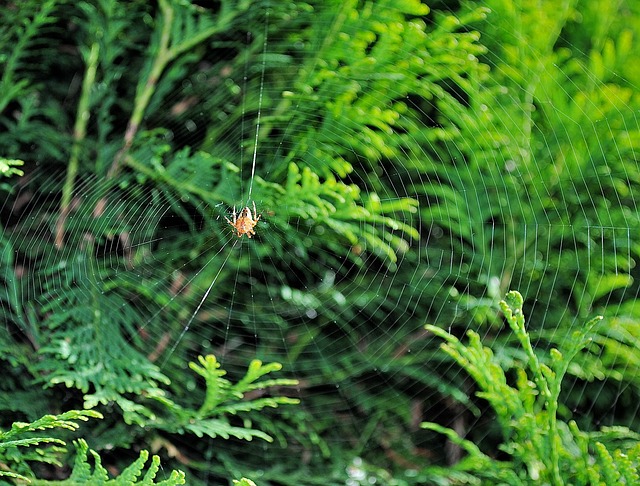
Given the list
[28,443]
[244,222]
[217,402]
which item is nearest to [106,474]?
[28,443]

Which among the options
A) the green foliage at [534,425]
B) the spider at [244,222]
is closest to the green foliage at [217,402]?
the green foliage at [534,425]

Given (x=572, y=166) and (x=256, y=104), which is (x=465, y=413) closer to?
(x=572, y=166)

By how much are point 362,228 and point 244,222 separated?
308 millimetres

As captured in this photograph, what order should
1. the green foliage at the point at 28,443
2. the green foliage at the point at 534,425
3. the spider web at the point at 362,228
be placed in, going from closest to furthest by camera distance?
the green foliage at the point at 28,443
the green foliage at the point at 534,425
the spider web at the point at 362,228

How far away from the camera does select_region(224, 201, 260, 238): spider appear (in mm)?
1634

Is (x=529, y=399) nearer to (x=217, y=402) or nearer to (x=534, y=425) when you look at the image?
(x=534, y=425)

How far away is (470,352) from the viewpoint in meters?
1.21

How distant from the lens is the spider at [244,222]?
1.63 m

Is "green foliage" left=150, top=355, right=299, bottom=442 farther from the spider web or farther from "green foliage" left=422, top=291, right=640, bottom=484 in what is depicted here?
"green foliage" left=422, top=291, right=640, bottom=484

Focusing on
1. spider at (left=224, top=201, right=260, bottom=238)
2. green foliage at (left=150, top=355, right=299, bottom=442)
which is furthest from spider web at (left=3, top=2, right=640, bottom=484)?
green foliage at (left=150, top=355, right=299, bottom=442)

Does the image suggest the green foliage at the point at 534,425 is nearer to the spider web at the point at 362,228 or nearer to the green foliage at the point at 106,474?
the spider web at the point at 362,228

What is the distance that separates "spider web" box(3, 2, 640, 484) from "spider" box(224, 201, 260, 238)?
0.03 meters

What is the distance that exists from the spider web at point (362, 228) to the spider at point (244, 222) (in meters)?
0.03

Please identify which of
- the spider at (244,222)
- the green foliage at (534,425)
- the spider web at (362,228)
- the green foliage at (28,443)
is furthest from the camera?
the spider at (244,222)
